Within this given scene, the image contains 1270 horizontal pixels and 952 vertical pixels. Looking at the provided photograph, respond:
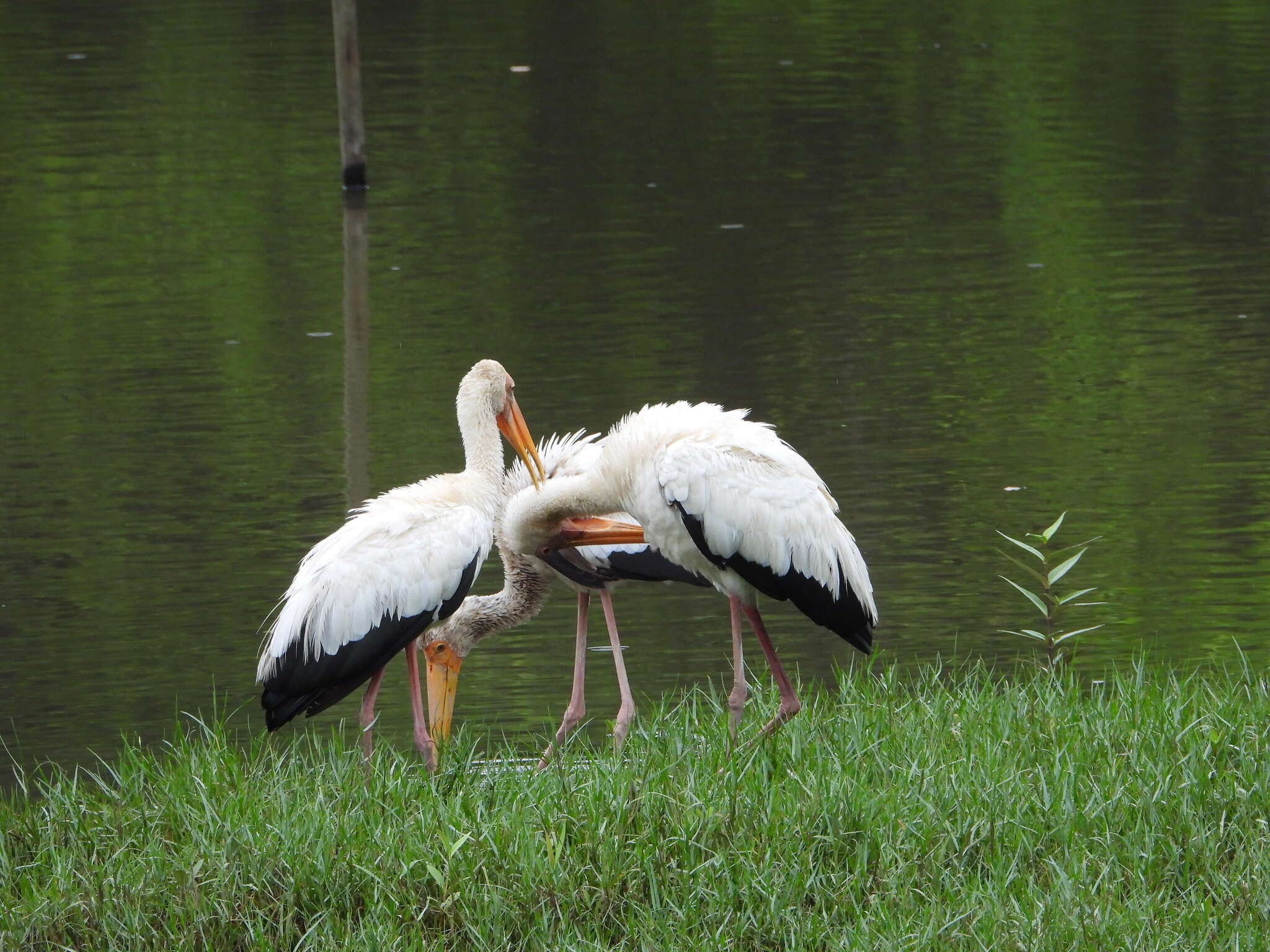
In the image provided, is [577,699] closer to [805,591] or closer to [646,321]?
[805,591]

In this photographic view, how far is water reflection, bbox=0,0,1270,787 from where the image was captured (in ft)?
21.6

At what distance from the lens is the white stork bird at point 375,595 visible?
498 centimetres

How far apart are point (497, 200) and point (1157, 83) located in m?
6.98

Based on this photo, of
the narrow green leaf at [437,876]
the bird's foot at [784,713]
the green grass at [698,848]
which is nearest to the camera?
the green grass at [698,848]

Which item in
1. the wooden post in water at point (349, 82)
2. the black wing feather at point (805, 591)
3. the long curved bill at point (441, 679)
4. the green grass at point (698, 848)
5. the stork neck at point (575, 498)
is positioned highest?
the wooden post in water at point (349, 82)

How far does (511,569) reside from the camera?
6035 millimetres

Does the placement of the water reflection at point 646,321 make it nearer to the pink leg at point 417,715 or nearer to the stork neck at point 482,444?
the pink leg at point 417,715

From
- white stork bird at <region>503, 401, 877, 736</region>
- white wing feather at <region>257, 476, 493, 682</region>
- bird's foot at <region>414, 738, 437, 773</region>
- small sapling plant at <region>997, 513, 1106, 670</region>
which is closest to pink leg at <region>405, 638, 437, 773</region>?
bird's foot at <region>414, 738, 437, 773</region>

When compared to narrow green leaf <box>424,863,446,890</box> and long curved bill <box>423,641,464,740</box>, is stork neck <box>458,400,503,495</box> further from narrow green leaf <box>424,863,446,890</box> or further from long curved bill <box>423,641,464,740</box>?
narrow green leaf <box>424,863,446,890</box>

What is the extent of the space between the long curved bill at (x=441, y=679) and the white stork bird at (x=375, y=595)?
1.35ft

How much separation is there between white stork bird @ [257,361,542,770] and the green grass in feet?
1.47

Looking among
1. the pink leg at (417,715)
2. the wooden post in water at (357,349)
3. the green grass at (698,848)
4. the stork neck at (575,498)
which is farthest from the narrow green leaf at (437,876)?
the wooden post in water at (357,349)

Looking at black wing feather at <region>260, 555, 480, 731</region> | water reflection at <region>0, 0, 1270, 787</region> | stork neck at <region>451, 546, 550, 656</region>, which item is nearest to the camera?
black wing feather at <region>260, 555, 480, 731</region>

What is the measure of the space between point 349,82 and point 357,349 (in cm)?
327
